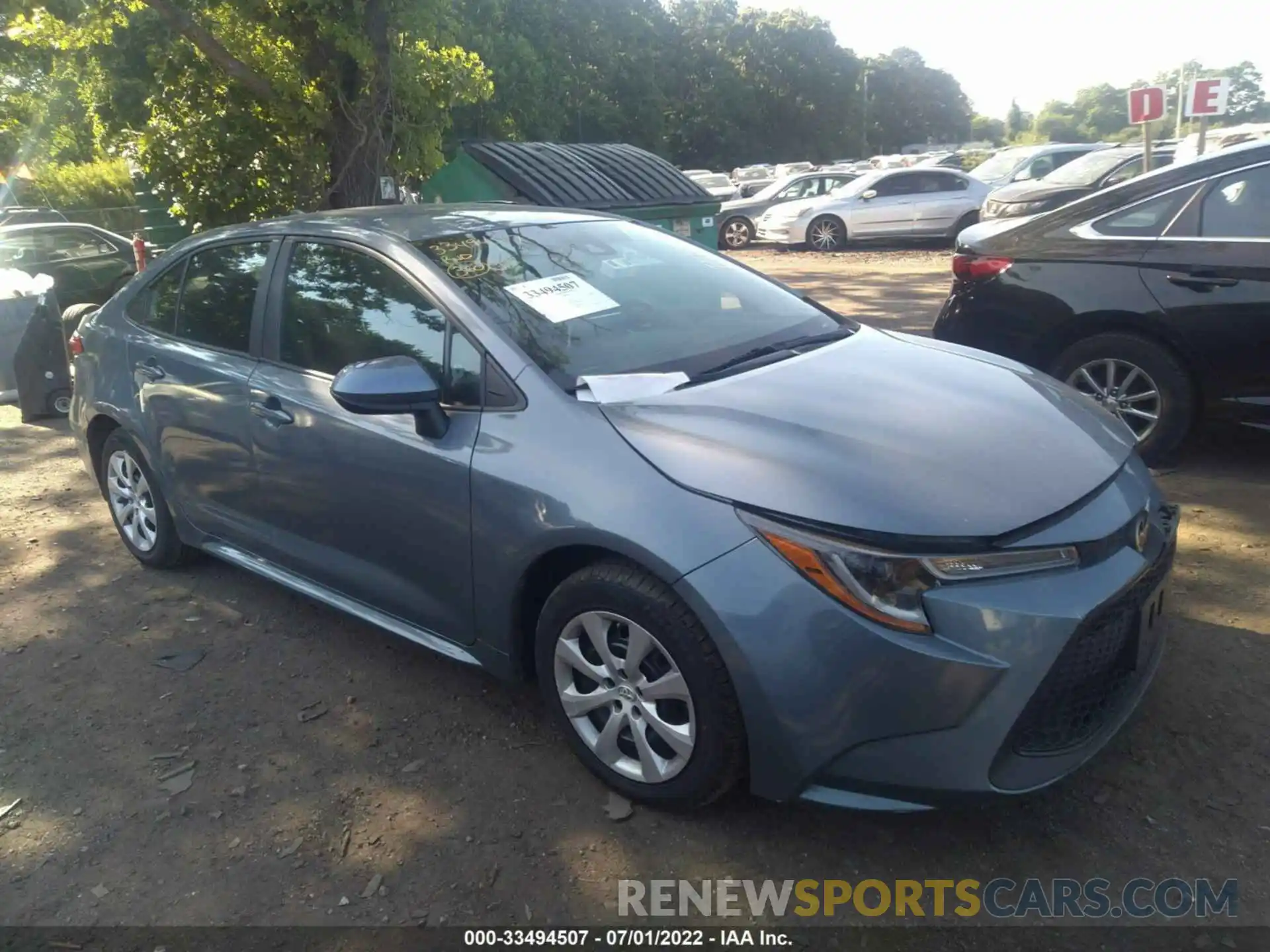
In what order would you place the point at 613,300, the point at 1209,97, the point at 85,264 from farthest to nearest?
1. the point at 1209,97
2. the point at 85,264
3. the point at 613,300

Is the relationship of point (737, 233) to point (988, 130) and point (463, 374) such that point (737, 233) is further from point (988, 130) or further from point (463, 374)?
point (988, 130)

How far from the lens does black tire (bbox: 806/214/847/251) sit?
1889 centimetres

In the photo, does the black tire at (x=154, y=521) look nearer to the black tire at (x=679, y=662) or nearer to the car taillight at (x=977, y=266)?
the black tire at (x=679, y=662)

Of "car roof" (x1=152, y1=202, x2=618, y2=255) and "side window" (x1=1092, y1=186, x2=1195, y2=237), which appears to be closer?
"car roof" (x1=152, y1=202, x2=618, y2=255)

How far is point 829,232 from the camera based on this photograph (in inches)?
748

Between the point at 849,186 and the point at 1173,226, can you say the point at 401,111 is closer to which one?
the point at 1173,226

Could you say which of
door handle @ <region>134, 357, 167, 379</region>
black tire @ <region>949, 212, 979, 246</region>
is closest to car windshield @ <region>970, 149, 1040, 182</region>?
black tire @ <region>949, 212, 979, 246</region>

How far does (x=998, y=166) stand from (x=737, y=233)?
5.28 meters

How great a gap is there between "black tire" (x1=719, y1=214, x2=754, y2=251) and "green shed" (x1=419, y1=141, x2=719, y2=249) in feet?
39.8

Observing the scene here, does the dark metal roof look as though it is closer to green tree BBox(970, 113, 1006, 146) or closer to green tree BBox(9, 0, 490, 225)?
green tree BBox(9, 0, 490, 225)

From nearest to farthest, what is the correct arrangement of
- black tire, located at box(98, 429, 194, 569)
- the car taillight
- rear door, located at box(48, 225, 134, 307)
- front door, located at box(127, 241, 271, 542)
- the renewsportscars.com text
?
1. the renewsportscars.com text
2. front door, located at box(127, 241, 271, 542)
3. black tire, located at box(98, 429, 194, 569)
4. the car taillight
5. rear door, located at box(48, 225, 134, 307)

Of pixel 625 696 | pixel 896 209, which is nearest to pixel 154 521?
pixel 625 696

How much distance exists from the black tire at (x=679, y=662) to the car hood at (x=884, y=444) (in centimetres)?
31

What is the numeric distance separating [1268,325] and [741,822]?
11.4ft
